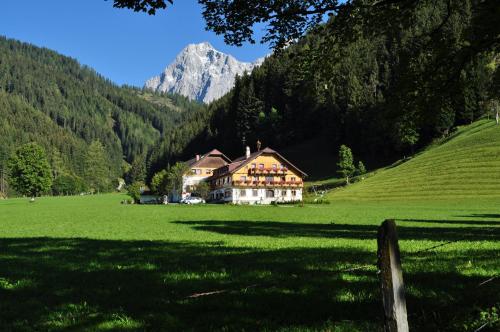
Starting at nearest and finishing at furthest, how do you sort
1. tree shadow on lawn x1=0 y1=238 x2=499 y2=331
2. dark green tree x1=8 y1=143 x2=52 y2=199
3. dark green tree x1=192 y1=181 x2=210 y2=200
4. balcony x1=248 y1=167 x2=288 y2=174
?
tree shadow on lawn x1=0 y1=238 x2=499 y2=331 < dark green tree x1=192 y1=181 x2=210 y2=200 < balcony x1=248 y1=167 x2=288 y2=174 < dark green tree x1=8 y1=143 x2=52 y2=199

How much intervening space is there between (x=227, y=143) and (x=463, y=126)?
99.7 metres

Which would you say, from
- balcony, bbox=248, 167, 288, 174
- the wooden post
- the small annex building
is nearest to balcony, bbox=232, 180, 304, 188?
balcony, bbox=248, 167, 288, 174

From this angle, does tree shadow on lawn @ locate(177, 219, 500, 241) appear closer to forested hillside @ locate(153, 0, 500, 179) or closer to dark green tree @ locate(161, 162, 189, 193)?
forested hillside @ locate(153, 0, 500, 179)

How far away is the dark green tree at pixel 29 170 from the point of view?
109 metres

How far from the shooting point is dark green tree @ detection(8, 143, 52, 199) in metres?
109

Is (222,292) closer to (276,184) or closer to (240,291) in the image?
(240,291)

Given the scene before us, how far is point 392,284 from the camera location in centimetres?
454

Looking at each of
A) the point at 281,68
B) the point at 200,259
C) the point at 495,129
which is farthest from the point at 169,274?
the point at 281,68

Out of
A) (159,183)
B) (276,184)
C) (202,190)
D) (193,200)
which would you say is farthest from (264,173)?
(159,183)

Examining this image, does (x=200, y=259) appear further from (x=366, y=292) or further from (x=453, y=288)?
(x=453, y=288)

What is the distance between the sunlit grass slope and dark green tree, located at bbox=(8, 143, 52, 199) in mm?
73379

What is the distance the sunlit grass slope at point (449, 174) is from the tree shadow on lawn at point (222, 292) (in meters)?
58.5

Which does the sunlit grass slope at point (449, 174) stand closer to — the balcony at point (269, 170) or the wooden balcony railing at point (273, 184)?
the wooden balcony railing at point (273, 184)

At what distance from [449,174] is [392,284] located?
77193 millimetres
